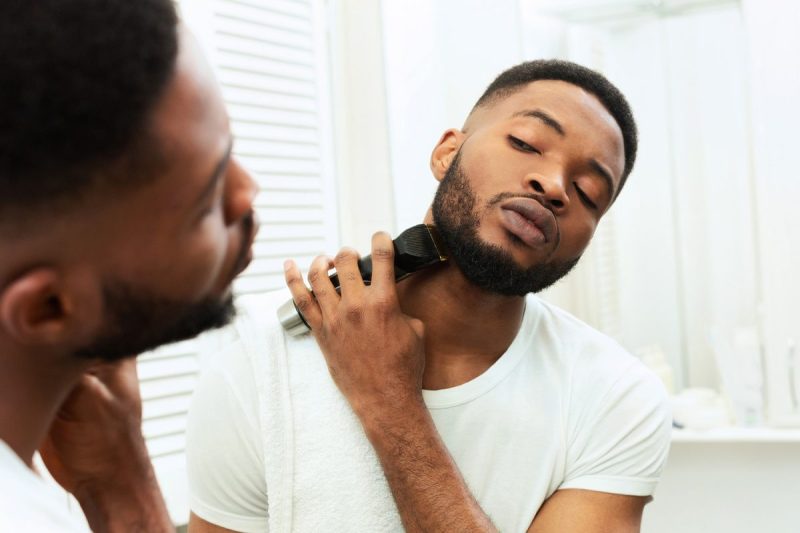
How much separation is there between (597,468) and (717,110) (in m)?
1.23

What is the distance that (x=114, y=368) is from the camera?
739 mm

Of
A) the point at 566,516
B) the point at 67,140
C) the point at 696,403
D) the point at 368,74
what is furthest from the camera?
the point at 368,74

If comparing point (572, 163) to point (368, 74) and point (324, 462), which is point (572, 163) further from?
point (368, 74)

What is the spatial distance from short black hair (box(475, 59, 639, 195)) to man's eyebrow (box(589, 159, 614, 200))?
7 cm

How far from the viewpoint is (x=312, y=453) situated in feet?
3.52

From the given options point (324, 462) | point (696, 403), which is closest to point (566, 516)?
point (324, 462)

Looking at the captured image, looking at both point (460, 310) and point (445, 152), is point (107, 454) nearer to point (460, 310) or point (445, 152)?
point (460, 310)

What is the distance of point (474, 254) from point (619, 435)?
1.09 ft

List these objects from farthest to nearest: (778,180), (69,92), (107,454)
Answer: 1. (778,180)
2. (107,454)
3. (69,92)

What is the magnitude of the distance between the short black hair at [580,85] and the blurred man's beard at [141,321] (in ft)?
2.61

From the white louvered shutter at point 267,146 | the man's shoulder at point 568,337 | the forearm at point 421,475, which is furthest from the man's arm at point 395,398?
the white louvered shutter at point 267,146

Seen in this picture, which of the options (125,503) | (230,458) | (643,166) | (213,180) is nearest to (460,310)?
(230,458)

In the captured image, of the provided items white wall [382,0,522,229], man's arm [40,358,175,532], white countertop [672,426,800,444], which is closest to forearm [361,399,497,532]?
man's arm [40,358,175,532]

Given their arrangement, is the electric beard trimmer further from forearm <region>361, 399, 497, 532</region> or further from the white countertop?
the white countertop
